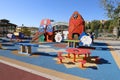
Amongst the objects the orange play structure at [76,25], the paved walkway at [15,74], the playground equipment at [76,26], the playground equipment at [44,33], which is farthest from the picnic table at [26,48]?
the playground equipment at [44,33]

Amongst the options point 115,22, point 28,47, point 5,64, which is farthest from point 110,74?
point 115,22

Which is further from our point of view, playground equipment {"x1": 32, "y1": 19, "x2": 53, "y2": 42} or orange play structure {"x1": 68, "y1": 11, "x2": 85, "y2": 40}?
playground equipment {"x1": 32, "y1": 19, "x2": 53, "y2": 42}

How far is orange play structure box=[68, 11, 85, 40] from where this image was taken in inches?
867

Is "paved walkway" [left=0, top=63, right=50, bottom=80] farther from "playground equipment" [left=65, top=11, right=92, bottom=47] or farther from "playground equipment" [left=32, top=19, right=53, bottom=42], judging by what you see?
"playground equipment" [left=32, top=19, right=53, bottom=42]

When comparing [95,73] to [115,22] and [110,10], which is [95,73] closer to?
[115,22]

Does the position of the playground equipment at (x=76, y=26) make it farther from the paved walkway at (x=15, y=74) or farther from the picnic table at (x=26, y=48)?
the paved walkway at (x=15, y=74)

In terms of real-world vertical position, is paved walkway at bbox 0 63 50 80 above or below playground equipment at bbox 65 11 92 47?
below

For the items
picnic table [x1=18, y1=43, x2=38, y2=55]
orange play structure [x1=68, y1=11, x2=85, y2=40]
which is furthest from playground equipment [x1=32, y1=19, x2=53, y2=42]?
picnic table [x1=18, y1=43, x2=38, y2=55]

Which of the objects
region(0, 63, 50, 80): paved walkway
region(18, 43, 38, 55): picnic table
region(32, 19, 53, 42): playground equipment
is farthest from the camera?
region(32, 19, 53, 42): playground equipment

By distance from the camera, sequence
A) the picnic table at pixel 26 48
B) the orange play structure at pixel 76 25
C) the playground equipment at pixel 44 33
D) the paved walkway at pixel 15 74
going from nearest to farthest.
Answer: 1. the paved walkway at pixel 15 74
2. the picnic table at pixel 26 48
3. the orange play structure at pixel 76 25
4. the playground equipment at pixel 44 33

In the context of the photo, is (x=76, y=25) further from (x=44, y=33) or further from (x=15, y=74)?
(x=15, y=74)

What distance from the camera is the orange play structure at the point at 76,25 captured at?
2203 cm

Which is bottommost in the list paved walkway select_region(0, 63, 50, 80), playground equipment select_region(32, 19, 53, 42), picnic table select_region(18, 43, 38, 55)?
paved walkway select_region(0, 63, 50, 80)

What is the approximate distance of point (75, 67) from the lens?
390 inches
